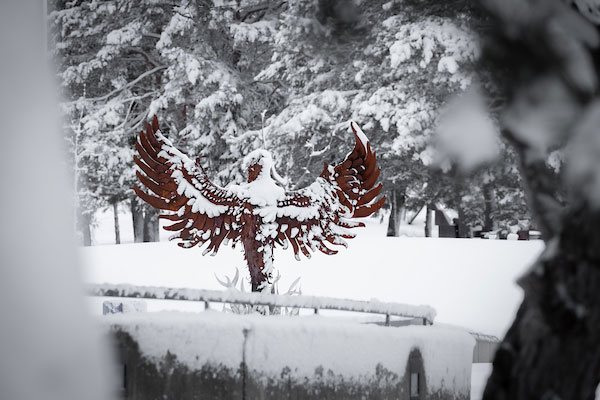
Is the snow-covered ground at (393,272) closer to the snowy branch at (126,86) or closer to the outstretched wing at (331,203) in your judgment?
the outstretched wing at (331,203)

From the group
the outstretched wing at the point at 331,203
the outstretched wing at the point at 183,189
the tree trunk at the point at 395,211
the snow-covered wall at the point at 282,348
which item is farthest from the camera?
the tree trunk at the point at 395,211

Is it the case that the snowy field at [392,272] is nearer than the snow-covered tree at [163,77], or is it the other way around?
the snowy field at [392,272]

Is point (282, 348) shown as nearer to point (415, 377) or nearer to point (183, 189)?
point (415, 377)

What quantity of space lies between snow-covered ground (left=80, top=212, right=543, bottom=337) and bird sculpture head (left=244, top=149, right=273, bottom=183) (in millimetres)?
4419

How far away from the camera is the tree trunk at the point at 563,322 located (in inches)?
115

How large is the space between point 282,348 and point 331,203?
9.48ft

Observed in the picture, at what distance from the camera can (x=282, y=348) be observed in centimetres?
493

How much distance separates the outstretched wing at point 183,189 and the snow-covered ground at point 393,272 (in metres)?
4.36

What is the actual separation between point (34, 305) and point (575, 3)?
273 centimetres

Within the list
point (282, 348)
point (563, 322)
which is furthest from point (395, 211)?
point (563, 322)

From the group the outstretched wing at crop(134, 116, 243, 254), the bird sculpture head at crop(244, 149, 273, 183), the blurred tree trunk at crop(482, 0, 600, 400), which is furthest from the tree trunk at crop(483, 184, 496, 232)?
the blurred tree trunk at crop(482, 0, 600, 400)

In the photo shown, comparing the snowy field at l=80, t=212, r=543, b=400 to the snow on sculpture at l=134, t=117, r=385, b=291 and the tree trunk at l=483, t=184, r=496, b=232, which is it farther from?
the tree trunk at l=483, t=184, r=496, b=232

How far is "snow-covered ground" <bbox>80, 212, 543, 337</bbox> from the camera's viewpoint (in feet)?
39.6

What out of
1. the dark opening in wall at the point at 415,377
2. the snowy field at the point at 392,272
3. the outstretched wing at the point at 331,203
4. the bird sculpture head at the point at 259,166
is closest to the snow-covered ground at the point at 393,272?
the snowy field at the point at 392,272
